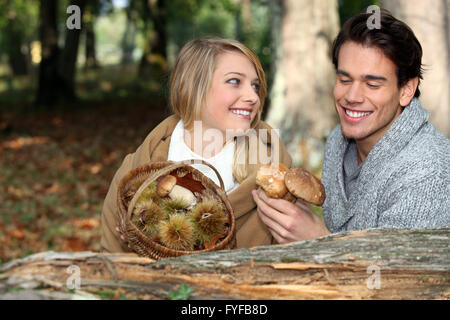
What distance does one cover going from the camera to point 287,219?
7.89ft

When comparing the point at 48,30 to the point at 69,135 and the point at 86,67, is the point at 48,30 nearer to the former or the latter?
the point at 69,135

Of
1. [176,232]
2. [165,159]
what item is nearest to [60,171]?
[165,159]

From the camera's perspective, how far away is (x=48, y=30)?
13.3m

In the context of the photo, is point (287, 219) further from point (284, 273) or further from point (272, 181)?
point (284, 273)

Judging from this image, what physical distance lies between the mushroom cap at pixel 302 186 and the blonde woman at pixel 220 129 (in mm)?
288

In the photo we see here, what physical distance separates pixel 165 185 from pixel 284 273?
0.76 m

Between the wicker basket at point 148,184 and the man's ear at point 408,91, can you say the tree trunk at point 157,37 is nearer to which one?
the wicker basket at point 148,184

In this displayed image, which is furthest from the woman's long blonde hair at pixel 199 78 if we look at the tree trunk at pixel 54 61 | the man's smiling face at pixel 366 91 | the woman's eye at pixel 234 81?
the tree trunk at pixel 54 61

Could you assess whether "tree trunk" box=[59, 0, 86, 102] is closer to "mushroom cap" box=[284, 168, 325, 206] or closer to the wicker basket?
the wicker basket

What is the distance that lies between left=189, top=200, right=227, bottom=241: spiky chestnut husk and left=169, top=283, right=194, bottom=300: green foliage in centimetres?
30

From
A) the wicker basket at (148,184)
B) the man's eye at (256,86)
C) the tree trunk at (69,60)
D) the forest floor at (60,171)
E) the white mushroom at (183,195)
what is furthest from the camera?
the tree trunk at (69,60)

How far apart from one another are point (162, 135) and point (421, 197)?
59.8 inches

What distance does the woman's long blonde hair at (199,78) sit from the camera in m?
2.64
